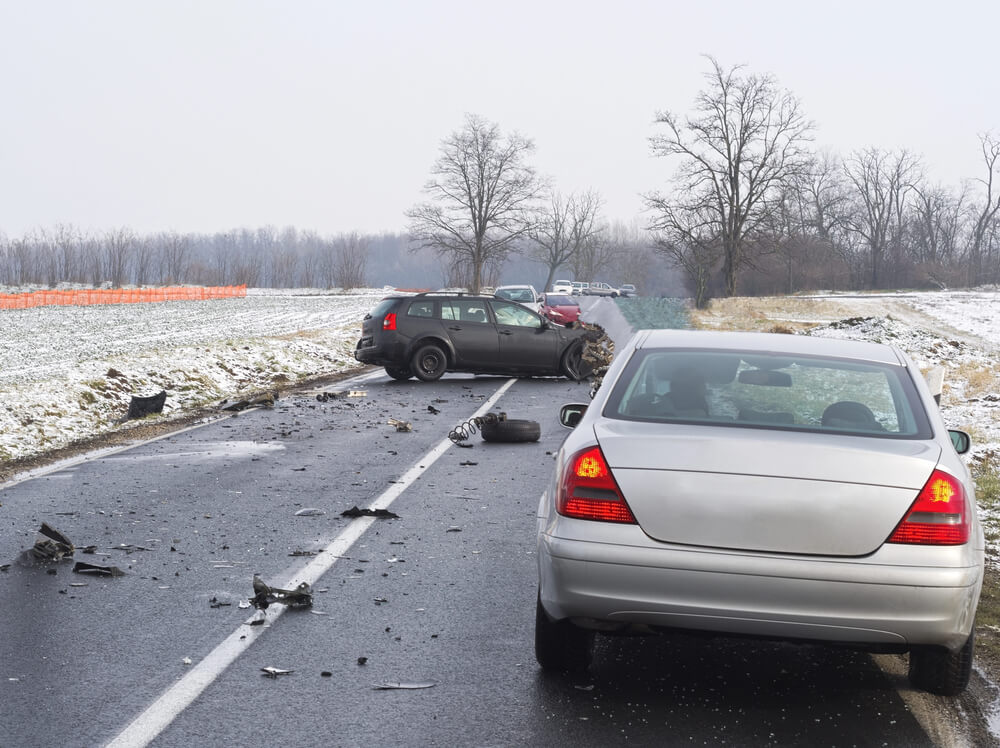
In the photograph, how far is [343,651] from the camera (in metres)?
5.13

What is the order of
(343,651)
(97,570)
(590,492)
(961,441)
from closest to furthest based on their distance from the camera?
1. (590,492)
2. (343,651)
3. (961,441)
4. (97,570)

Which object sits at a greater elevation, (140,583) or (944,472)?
(944,472)

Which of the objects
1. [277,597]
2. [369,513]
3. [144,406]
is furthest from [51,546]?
[144,406]

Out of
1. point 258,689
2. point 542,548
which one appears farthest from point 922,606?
point 258,689

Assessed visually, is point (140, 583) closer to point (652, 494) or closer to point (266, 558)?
point (266, 558)

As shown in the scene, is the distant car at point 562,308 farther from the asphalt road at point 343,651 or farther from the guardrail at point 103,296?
the asphalt road at point 343,651

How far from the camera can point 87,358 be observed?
25.8 meters

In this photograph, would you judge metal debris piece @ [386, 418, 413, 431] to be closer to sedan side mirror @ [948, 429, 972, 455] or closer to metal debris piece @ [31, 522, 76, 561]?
metal debris piece @ [31, 522, 76, 561]

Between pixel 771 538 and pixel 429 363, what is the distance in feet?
57.9

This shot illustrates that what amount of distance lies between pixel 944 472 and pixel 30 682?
3915 millimetres

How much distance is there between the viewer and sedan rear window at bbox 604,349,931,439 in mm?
4754

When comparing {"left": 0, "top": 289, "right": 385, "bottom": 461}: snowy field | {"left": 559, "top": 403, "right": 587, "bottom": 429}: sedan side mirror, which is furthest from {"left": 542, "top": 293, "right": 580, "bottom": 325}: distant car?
{"left": 559, "top": 403, "right": 587, "bottom": 429}: sedan side mirror

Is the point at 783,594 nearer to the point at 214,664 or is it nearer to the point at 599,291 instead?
the point at 214,664

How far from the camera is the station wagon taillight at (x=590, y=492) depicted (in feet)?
14.3
